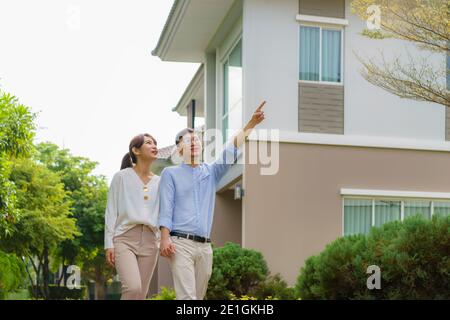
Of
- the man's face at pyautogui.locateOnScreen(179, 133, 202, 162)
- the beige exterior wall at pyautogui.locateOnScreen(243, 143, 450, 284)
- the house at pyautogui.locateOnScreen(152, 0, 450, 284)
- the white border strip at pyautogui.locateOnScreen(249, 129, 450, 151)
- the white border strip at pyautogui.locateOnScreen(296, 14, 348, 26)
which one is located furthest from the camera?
the white border strip at pyautogui.locateOnScreen(296, 14, 348, 26)

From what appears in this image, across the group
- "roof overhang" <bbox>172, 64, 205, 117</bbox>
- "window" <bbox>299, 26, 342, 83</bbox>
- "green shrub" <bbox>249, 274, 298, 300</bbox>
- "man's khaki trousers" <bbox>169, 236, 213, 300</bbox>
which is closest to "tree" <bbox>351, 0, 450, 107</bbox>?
"green shrub" <bbox>249, 274, 298, 300</bbox>

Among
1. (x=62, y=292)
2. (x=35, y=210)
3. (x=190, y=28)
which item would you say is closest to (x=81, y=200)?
(x=62, y=292)

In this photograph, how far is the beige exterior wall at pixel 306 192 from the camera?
16719 mm

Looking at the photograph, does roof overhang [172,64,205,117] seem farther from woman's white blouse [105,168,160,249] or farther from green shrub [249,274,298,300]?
woman's white blouse [105,168,160,249]

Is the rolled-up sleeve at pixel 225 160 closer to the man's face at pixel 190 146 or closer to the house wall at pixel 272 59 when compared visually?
the man's face at pixel 190 146

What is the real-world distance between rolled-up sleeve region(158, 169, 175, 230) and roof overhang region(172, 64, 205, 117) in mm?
15672

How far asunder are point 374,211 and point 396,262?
7851 mm

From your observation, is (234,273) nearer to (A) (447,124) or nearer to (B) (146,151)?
(A) (447,124)

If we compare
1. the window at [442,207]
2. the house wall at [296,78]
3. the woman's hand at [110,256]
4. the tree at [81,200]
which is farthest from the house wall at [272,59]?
the tree at [81,200]

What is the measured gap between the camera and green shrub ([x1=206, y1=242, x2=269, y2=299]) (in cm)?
1498

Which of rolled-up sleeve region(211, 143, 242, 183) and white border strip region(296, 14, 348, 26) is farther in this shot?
white border strip region(296, 14, 348, 26)

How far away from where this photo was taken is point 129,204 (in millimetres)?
7305

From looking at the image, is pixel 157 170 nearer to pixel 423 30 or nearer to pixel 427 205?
pixel 427 205
